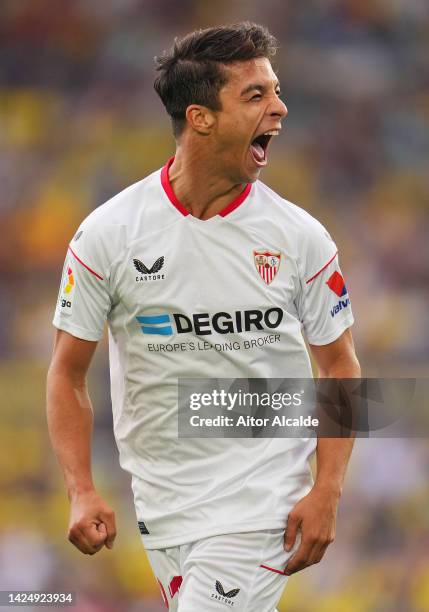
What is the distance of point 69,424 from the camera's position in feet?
10.8

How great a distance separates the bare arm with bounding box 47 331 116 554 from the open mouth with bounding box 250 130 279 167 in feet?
2.39

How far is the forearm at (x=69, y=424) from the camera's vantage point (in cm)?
326

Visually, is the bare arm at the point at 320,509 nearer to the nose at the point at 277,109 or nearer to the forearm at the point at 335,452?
the forearm at the point at 335,452

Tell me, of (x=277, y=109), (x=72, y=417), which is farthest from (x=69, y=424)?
(x=277, y=109)

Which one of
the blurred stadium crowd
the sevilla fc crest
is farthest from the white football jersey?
the blurred stadium crowd

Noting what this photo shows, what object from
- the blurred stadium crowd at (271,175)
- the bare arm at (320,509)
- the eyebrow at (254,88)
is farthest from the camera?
the blurred stadium crowd at (271,175)

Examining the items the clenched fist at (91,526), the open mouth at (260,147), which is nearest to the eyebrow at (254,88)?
the open mouth at (260,147)

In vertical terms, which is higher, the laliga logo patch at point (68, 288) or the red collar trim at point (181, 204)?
the red collar trim at point (181, 204)

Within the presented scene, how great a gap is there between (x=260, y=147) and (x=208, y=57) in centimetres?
30

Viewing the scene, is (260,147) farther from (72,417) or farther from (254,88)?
(72,417)

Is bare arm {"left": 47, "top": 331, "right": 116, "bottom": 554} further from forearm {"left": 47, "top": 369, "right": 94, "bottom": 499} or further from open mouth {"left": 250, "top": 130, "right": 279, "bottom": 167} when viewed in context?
open mouth {"left": 250, "top": 130, "right": 279, "bottom": 167}

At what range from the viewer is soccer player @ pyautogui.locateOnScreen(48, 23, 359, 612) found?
3.25 metres

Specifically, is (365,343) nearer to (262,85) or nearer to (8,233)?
(8,233)

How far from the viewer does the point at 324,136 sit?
7922 millimetres
